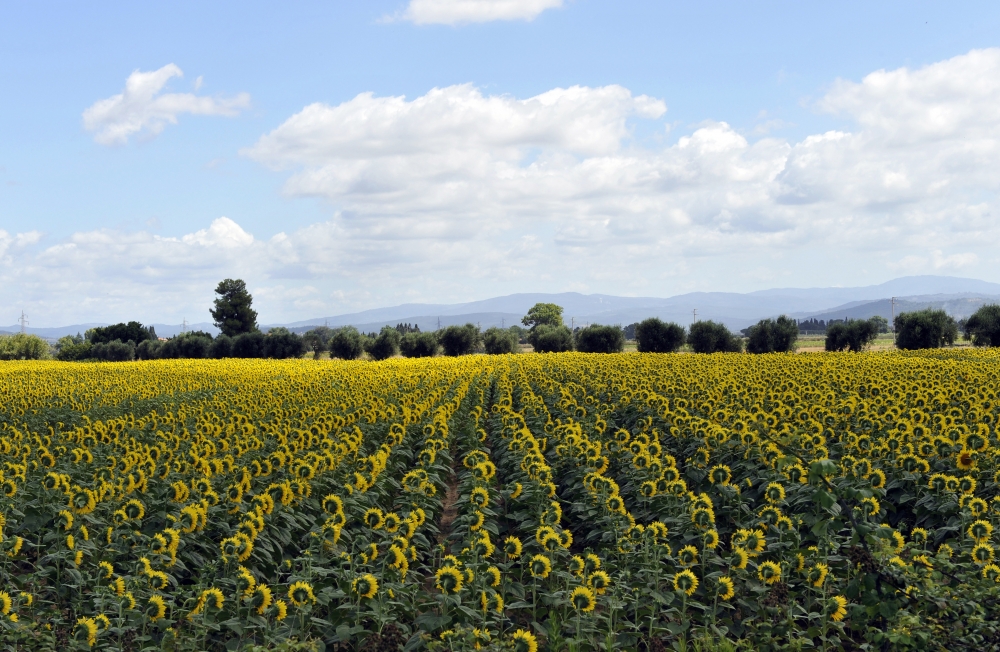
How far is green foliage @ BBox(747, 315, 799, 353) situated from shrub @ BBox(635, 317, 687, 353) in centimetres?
698

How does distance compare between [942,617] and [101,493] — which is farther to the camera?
[101,493]

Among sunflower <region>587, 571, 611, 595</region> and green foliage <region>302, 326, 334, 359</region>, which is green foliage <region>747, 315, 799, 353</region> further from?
sunflower <region>587, 571, 611, 595</region>

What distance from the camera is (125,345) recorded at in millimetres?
87812

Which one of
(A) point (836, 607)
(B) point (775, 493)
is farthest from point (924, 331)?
(A) point (836, 607)

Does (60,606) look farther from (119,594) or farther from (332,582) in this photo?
(332,582)

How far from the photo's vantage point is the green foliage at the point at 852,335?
68938mm

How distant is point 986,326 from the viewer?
6456 cm

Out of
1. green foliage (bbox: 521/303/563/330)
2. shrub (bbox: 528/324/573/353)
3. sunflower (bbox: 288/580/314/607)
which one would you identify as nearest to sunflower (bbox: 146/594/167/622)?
sunflower (bbox: 288/580/314/607)

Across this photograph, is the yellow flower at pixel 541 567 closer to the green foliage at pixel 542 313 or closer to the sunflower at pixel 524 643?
the sunflower at pixel 524 643

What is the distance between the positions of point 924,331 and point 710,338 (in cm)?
1680

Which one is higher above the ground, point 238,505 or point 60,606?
point 238,505

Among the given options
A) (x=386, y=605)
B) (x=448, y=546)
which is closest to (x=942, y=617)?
(x=386, y=605)

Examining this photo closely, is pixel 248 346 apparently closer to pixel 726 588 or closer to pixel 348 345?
pixel 348 345

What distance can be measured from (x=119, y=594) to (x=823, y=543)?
6.02 m
